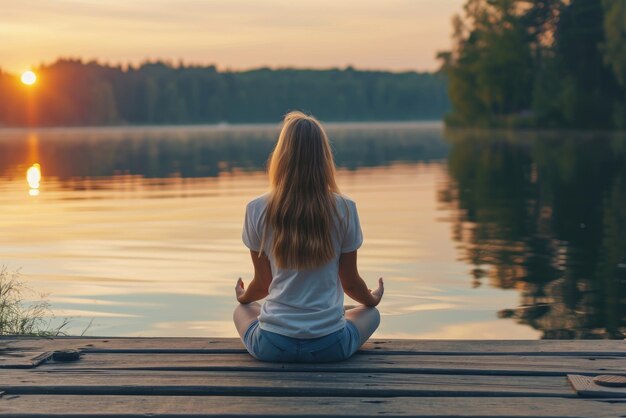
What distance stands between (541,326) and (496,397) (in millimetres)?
4730

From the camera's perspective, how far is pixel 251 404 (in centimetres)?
435

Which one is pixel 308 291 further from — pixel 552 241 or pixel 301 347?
pixel 552 241

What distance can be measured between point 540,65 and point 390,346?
88.7 metres

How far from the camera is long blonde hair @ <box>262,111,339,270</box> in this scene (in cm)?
481

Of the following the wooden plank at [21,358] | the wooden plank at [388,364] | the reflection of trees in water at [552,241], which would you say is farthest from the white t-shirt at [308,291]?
the reflection of trees in water at [552,241]

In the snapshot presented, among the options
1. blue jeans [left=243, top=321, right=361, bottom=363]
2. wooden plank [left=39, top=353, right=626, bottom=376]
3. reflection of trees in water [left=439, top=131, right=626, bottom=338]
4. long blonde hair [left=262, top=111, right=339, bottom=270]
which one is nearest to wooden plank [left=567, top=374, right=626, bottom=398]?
wooden plank [left=39, top=353, right=626, bottom=376]

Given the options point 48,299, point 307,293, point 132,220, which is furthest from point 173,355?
point 132,220

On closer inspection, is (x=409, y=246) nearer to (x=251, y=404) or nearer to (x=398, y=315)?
(x=398, y=315)

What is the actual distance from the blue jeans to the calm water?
3.69m

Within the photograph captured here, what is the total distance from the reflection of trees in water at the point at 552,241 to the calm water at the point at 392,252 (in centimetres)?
3

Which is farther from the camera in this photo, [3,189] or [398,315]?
[3,189]

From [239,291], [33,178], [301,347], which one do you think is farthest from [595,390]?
[33,178]

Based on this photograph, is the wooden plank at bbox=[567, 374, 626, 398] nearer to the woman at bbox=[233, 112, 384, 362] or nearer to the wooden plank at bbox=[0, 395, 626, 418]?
the wooden plank at bbox=[0, 395, 626, 418]

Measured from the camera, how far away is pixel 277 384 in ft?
15.2
